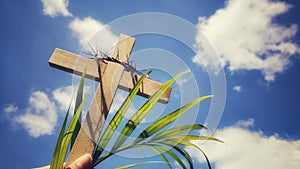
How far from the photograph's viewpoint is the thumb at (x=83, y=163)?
1.18 metres

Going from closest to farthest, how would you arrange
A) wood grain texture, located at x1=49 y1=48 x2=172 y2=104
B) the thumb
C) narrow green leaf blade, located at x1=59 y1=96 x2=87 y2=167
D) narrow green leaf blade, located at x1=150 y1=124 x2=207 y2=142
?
the thumb → narrow green leaf blade, located at x1=59 y1=96 x2=87 y2=167 → narrow green leaf blade, located at x1=150 y1=124 x2=207 y2=142 → wood grain texture, located at x1=49 y1=48 x2=172 y2=104

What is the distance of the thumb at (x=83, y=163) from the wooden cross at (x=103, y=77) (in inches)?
7.0

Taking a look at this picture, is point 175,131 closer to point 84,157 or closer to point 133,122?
point 133,122

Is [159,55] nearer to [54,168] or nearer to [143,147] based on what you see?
[143,147]

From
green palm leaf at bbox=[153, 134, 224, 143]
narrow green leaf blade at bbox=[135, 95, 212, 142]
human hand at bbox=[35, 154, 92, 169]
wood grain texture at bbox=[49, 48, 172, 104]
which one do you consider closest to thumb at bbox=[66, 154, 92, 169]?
human hand at bbox=[35, 154, 92, 169]

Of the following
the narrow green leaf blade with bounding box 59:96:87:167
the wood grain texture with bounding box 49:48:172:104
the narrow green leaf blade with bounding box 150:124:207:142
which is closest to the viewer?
the narrow green leaf blade with bounding box 59:96:87:167

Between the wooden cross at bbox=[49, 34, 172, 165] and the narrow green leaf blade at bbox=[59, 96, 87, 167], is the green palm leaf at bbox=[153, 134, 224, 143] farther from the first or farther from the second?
the narrow green leaf blade at bbox=[59, 96, 87, 167]

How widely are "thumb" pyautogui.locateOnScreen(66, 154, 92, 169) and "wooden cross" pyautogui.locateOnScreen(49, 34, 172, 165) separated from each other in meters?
0.18

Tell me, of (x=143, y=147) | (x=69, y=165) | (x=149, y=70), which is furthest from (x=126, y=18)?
(x=69, y=165)

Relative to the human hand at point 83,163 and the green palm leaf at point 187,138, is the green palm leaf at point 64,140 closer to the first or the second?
the human hand at point 83,163

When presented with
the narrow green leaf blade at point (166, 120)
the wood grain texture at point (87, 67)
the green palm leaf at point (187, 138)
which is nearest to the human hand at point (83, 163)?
the narrow green leaf blade at point (166, 120)

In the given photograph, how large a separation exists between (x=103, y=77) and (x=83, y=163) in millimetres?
603

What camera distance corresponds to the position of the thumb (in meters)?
1.18

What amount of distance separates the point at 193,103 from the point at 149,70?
373 mm
